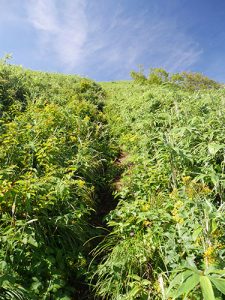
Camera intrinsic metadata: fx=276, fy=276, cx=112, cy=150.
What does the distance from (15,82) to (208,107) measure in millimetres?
5979

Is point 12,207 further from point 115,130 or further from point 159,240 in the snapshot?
point 115,130

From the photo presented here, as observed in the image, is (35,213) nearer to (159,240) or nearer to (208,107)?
(159,240)

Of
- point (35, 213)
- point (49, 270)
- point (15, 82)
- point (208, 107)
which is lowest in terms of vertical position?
point (49, 270)

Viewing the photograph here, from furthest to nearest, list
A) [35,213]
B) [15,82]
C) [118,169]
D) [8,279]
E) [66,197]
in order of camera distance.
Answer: [15,82]
[118,169]
[66,197]
[35,213]
[8,279]

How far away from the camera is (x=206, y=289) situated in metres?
1.32

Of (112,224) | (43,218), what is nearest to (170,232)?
(112,224)

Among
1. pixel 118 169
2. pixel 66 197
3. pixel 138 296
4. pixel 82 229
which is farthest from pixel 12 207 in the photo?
pixel 118 169

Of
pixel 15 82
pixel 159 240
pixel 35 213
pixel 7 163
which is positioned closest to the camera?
pixel 159 240

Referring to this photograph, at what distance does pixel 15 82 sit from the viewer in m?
8.81

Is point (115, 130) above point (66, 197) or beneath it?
above

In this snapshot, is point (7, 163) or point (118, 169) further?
point (118, 169)

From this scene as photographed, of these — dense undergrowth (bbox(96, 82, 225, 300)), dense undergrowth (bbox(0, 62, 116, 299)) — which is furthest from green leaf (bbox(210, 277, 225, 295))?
dense undergrowth (bbox(0, 62, 116, 299))

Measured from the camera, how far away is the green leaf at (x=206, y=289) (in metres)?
1.27

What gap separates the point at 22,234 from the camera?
2994mm
